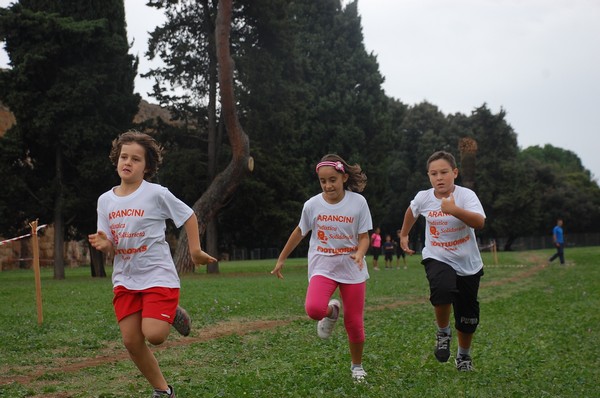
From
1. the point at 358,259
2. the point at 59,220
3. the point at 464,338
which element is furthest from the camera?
the point at 59,220

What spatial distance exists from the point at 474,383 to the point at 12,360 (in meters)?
5.56

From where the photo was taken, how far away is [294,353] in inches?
368

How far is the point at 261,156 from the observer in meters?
35.6

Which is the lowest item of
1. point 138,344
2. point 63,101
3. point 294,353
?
point 294,353

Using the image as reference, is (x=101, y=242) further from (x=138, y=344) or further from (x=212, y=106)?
(x=212, y=106)

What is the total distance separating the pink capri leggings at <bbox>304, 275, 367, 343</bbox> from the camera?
694cm

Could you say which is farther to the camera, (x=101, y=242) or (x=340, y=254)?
(x=340, y=254)

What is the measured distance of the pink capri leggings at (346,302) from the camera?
273 inches

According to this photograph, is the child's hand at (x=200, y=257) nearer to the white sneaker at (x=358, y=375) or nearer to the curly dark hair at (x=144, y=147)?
the curly dark hair at (x=144, y=147)

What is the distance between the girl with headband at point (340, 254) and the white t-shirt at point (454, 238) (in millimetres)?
799

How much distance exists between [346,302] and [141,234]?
2176 mm

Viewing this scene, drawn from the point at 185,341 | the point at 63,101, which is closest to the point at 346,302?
the point at 185,341

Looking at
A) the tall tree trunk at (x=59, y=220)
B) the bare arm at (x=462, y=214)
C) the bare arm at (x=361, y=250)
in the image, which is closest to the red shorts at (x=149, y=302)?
the bare arm at (x=361, y=250)

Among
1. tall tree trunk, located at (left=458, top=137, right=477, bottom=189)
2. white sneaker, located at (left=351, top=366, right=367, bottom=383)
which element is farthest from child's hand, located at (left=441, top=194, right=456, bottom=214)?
tall tree trunk, located at (left=458, top=137, right=477, bottom=189)
